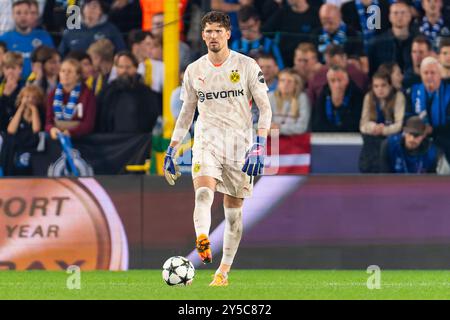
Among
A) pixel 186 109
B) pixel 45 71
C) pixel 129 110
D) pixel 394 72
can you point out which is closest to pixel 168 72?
pixel 129 110

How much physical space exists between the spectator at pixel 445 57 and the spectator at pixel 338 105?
99 cm

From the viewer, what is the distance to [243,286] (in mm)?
10602

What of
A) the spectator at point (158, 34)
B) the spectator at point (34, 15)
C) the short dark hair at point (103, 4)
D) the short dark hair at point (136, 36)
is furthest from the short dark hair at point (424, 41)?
the spectator at point (34, 15)

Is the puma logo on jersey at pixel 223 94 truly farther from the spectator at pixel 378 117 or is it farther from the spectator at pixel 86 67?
the spectator at pixel 86 67

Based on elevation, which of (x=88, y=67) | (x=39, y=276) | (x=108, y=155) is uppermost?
(x=88, y=67)

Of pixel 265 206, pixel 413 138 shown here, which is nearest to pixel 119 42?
pixel 265 206

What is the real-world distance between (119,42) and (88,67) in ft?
1.79

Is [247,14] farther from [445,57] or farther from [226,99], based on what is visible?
[226,99]

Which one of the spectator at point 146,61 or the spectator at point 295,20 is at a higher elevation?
the spectator at point 295,20

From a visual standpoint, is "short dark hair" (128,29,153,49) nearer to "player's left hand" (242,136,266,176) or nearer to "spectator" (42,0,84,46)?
"spectator" (42,0,84,46)

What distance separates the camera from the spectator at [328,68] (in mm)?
13807

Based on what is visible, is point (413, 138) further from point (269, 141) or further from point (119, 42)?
point (119, 42)

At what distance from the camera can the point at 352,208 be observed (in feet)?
43.3

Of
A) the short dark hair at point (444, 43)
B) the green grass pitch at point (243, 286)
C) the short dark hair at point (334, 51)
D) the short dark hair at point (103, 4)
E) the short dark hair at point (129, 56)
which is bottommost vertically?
the green grass pitch at point (243, 286)
